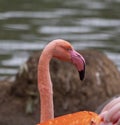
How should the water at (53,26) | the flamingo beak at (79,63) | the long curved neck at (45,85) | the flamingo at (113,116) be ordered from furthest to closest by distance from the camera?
the water at (53,26) → the long curved neck at (45,85) → the flamingo beak at (79,63) → the flamingo at (113,116)

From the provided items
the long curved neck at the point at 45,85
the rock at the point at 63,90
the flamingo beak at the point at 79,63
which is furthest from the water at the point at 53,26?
the flamingo beak at the point at 79,63

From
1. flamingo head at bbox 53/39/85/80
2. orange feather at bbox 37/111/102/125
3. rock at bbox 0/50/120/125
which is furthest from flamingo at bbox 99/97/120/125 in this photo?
rock at bbox 0/50/120/125

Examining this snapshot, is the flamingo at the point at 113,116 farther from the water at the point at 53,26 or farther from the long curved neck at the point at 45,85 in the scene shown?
the water at the point at 53,26

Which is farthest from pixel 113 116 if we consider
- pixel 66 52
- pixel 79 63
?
pixel 66 52

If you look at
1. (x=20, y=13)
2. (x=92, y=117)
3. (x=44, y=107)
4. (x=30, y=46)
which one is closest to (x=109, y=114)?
(x=92, y=117)

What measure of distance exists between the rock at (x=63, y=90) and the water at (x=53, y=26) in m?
2.86

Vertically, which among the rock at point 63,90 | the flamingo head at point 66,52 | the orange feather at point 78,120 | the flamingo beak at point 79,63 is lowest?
the rock at point 63,90

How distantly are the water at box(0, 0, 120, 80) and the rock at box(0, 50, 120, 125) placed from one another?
9.39 ft

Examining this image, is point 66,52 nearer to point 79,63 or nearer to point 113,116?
point 79,63

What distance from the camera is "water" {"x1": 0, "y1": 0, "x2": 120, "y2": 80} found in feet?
47.2

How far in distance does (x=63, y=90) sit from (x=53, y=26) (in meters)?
6.61

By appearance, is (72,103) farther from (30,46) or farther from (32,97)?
(30,46)

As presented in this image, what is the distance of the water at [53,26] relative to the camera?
47.2 feet

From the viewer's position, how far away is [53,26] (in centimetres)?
1628
